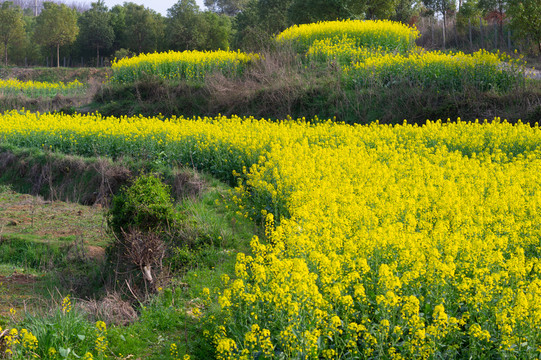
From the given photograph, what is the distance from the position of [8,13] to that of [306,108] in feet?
127

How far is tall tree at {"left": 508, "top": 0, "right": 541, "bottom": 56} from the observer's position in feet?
65.4

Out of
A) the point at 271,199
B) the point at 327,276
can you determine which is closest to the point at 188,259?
the point at 271,199

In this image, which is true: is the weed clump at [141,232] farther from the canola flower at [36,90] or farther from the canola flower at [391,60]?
the canola flower at [36,90]

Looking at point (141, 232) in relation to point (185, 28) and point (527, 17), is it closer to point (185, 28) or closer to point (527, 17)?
point (527, 17)

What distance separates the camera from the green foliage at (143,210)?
733 cm

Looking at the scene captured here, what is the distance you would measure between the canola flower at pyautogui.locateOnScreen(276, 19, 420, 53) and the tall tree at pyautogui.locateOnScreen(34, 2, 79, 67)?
29.0m

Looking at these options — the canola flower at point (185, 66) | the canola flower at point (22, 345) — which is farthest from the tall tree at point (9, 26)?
the canola flower at point (22, 345)

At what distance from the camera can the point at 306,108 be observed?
16.8m

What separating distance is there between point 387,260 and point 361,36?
17557mm

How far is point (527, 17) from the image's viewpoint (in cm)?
2012

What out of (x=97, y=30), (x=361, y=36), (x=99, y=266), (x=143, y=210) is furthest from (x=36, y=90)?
(x=143, y=210)

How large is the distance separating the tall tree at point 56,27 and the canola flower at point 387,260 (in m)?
38.9

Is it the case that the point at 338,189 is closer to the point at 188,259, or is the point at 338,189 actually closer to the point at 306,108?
the point at 188,259

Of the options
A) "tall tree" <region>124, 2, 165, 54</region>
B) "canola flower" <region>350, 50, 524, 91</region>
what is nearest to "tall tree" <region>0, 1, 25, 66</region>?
"tall tree" <region>124, 2, 165, 54</region>
